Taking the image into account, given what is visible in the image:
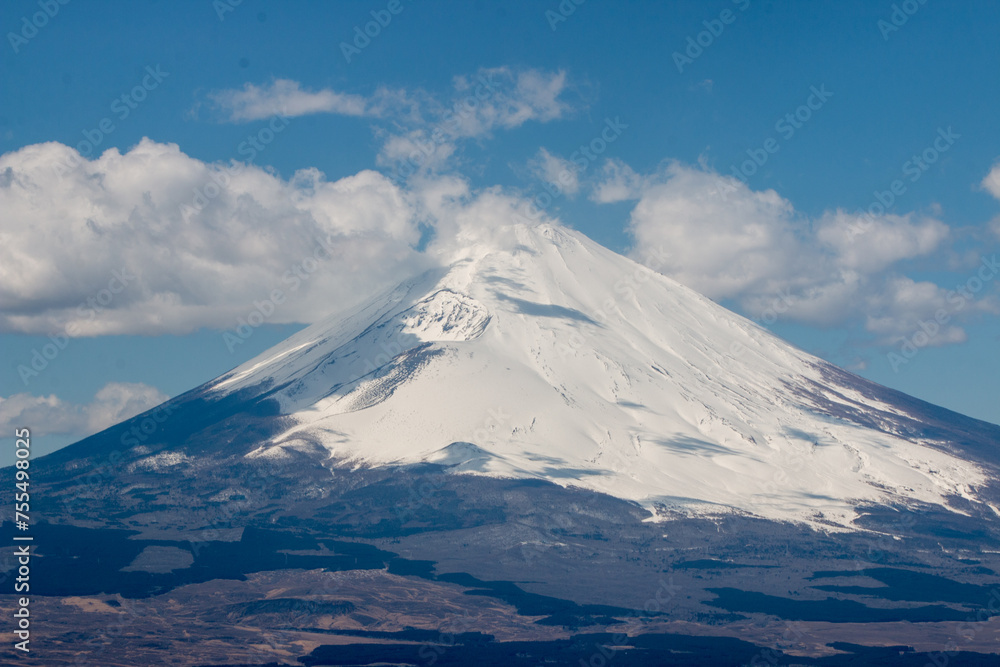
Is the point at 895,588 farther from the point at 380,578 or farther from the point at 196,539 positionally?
the point at 196,539

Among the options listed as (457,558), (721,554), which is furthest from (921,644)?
(457,558)

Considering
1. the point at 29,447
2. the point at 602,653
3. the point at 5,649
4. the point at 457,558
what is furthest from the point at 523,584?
the point at 29,447

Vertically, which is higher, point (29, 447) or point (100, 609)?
point (29, 447)

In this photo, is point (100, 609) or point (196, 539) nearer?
point (100, 609)

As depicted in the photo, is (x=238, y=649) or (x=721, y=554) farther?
(x=721, y=554)

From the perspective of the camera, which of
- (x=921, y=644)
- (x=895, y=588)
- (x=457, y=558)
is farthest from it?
(x=457, y=558)

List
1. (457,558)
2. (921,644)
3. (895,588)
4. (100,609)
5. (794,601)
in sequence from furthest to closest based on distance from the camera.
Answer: (457,558)
(895,588)
(794,601)
(100,609)
(921,644)

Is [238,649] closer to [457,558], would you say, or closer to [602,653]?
[602,653]

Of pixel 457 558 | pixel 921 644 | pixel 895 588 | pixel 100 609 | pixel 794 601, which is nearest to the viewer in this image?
pixel 921 644

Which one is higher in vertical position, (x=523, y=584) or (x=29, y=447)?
(x=29, y=447)
